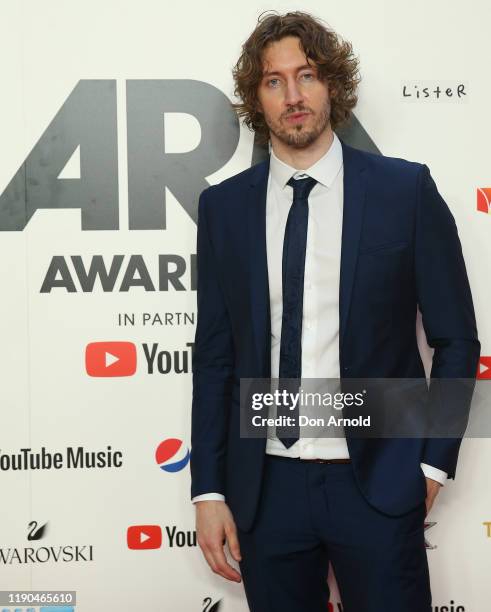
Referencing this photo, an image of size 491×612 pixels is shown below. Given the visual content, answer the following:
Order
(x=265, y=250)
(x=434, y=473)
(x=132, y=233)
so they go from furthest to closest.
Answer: (x=132, y=233), (x=265, y=250), (x=434, y=473)

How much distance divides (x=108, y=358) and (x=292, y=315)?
0.70m

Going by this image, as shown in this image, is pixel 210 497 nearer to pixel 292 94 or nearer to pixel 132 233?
pixel 132 233

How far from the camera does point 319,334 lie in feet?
5.23

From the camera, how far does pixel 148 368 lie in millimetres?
2033

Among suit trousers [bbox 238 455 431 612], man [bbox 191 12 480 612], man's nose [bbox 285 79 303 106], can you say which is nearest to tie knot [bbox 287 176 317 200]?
man [bbox 191 12 480 612]

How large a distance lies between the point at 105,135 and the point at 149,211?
0.26 metres

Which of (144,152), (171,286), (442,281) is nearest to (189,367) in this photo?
(171,286)

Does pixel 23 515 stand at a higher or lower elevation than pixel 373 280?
lower

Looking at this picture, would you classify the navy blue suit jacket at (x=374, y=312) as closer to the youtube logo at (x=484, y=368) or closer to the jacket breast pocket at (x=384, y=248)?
the jacket breast pocket at (x=384, y=248)

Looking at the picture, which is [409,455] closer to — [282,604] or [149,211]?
[282,604]

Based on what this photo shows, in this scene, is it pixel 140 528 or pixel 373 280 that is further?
pixel 140 528

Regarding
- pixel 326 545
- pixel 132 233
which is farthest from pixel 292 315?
pixel 132 233

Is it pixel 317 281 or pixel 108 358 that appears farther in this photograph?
pixel 108 358

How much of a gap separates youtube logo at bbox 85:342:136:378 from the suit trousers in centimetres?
60
